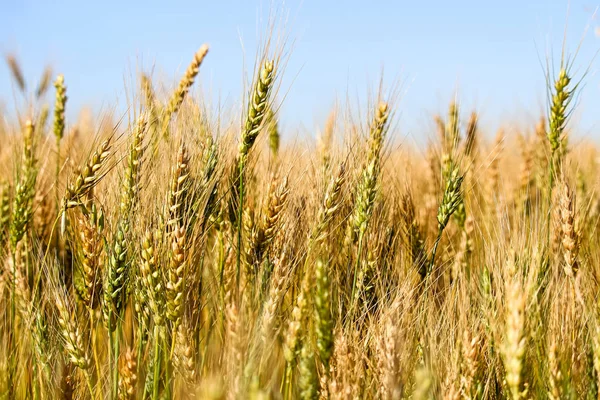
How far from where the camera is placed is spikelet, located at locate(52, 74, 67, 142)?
3.16 m

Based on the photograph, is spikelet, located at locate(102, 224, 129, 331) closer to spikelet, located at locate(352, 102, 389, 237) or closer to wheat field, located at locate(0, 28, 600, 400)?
wheat field, located at locate(0, 28, 600, 400)

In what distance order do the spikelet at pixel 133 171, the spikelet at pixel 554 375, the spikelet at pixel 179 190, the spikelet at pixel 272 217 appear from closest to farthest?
1. the spikelet at pixel 554 375
2. the spikelet at pixel 179 190
3. the spikelet at pixel 133 171
4. the spikelet at pixel 272 217

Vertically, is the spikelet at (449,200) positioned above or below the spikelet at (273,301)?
above

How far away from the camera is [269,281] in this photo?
217 cm

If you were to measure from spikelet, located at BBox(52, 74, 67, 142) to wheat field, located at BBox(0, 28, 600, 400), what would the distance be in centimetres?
23

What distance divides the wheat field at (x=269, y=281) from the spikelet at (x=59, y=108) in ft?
0.74

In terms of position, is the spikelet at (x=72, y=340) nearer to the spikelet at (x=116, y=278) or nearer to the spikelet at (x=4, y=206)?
the spikelet at (x=116, y=278)

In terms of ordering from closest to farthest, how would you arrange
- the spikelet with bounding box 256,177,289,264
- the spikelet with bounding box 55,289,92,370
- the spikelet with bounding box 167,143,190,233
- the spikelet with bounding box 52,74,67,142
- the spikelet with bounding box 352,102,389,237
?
the spikelet with bounding box 55,289,92,370 < the spikelet with bounding box 167,143,190,233 < the spikelet with bounding box 256,177,289,264 < the spikelet with bounding box 352,102,389,237 < the spikelet with bounding box 52,74,67,142

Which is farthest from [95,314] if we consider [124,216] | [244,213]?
[244,213]

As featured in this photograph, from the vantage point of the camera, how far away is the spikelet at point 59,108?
3164 mm

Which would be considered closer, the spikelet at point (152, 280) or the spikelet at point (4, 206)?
the spikelet at point (152, 280)

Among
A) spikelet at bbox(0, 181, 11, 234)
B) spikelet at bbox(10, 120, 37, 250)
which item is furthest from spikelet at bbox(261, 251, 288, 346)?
spikelet at bbox(0, 181, 11, 234)

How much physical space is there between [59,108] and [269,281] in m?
1.62

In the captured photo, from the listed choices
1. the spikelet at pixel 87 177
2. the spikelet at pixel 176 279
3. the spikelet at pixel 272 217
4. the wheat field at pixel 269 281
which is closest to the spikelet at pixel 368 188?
the wheat field at pixel 269 281
